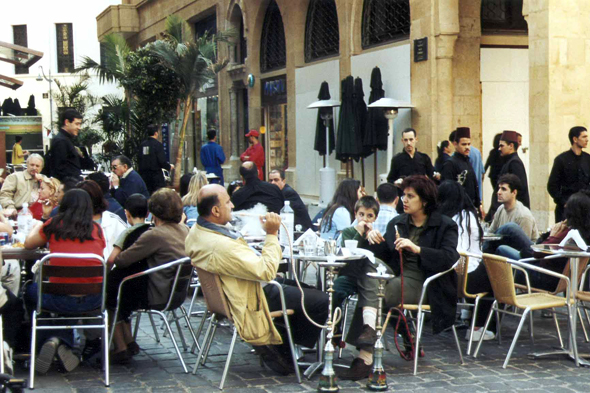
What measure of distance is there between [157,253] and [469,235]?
96.7 inches

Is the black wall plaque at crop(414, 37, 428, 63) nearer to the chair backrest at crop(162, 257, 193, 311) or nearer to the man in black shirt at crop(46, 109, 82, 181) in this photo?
the man in black shirt at crop(46, 109, 82, 181)

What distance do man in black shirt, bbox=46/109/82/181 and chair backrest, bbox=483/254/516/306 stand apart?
5.35m

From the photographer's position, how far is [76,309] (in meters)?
6.01

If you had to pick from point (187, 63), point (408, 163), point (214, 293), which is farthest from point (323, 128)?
point (214, 293)

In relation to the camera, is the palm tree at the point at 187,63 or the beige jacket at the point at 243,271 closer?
the beige jacket at the point at 243,271

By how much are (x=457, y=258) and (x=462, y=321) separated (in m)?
1.64

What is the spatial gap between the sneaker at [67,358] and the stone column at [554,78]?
7989 millimetres

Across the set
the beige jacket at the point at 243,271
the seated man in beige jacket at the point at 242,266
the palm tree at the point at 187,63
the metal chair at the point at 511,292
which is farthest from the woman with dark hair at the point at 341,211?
the palm tree at the point at 187,63

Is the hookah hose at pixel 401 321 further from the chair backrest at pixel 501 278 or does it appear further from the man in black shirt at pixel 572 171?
the man in black shirt at pixel 572 171

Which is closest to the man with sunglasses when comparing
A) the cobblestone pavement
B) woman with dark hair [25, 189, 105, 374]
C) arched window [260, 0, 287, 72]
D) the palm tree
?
the cobblestone pavement

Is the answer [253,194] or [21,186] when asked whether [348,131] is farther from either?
[253,194]

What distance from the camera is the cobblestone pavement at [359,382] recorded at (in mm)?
5664

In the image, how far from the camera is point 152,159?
1491 cm

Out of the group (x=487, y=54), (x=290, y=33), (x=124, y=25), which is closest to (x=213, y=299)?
(x=487, y=54)
